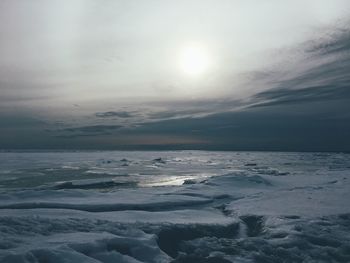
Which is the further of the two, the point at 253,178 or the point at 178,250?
the point at 253,178

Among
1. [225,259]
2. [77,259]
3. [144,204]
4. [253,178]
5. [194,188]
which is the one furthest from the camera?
[253,178]

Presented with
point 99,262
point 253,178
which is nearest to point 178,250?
point 99,262

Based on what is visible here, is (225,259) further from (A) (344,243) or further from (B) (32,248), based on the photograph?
(B) (32,248)

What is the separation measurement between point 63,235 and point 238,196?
6.92 m

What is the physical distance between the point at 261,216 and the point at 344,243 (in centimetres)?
228

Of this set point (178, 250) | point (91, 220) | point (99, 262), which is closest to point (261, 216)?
point (178, 250)

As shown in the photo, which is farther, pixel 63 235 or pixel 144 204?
pixel 144 204

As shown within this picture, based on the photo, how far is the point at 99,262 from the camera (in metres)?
4.70

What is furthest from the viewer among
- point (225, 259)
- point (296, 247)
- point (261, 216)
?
point (261, 216)

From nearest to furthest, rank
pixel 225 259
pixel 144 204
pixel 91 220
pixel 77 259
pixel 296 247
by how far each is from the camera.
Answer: pixel 77 259, pixel 225 259, pixel 296 247, pixel 91 220, pixel 144 204

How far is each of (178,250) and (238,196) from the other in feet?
19.7

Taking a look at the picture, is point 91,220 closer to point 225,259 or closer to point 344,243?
point 225,259

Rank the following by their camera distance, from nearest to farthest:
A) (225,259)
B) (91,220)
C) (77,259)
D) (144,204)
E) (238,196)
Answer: (77,259) → (225,259) → (91,220) → (144,204) → (238,196)

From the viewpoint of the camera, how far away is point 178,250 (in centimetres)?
573
